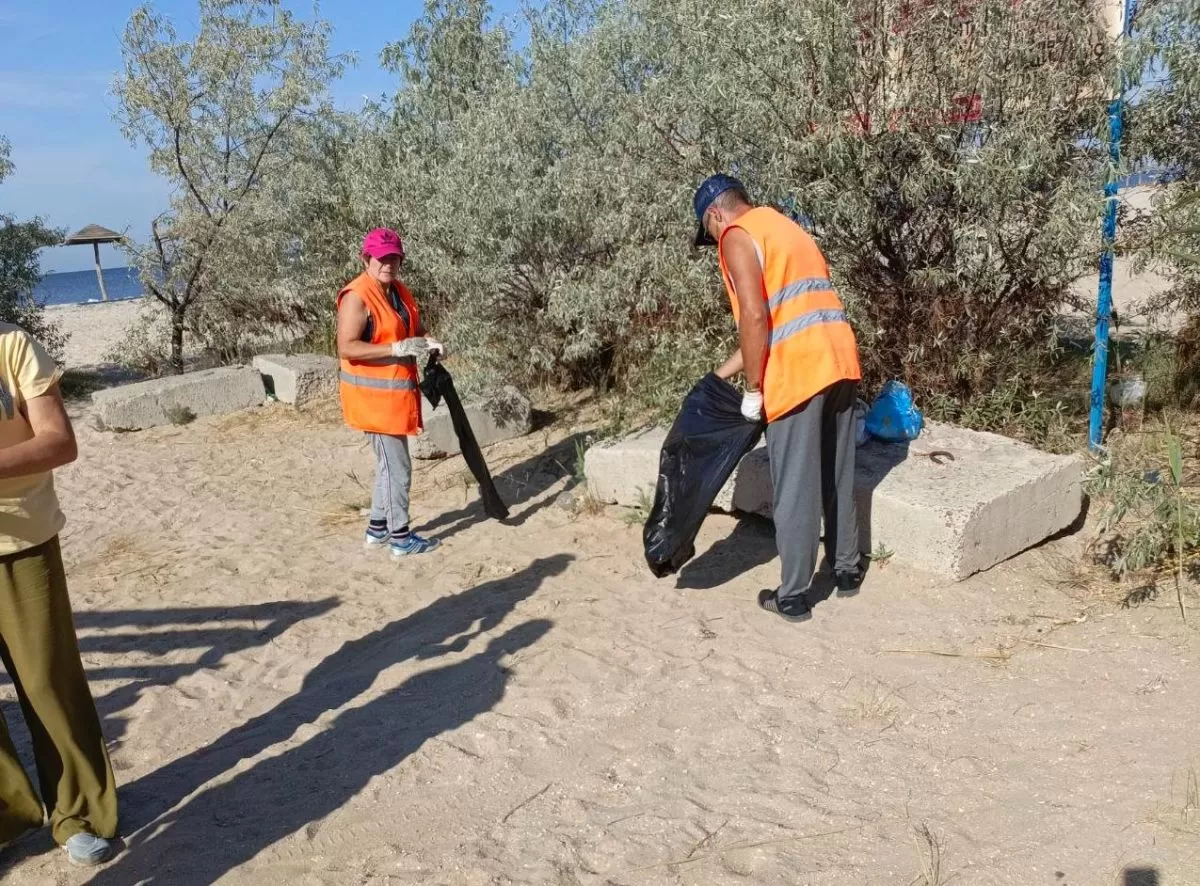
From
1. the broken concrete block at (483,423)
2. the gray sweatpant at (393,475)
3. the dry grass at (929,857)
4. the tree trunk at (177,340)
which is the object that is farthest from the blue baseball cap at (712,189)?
the tree trunk at (177,340)

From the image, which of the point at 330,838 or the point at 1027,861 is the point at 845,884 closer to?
the point at 1027,861

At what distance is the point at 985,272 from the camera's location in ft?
Answer: 17.3

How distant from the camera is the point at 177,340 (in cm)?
1141

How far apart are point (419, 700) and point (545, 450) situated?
145 inches

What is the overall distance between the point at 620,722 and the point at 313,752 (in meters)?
1.11

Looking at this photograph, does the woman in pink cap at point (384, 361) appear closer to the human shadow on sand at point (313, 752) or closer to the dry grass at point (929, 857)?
the human shadow on sand at point (313, 752)

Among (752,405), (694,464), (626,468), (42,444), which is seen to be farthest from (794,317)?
(42,444)

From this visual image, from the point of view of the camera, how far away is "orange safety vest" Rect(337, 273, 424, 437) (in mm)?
5113

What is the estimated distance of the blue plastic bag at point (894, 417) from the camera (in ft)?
16.4

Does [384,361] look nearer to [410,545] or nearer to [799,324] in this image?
[410,545]

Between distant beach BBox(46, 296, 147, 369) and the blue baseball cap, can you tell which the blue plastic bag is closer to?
the blue baseball cap

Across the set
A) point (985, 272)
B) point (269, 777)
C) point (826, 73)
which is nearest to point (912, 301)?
point (985, 272)

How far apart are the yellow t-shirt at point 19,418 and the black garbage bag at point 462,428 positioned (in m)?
2.84

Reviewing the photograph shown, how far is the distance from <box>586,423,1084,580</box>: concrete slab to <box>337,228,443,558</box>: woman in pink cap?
5.80 feet
